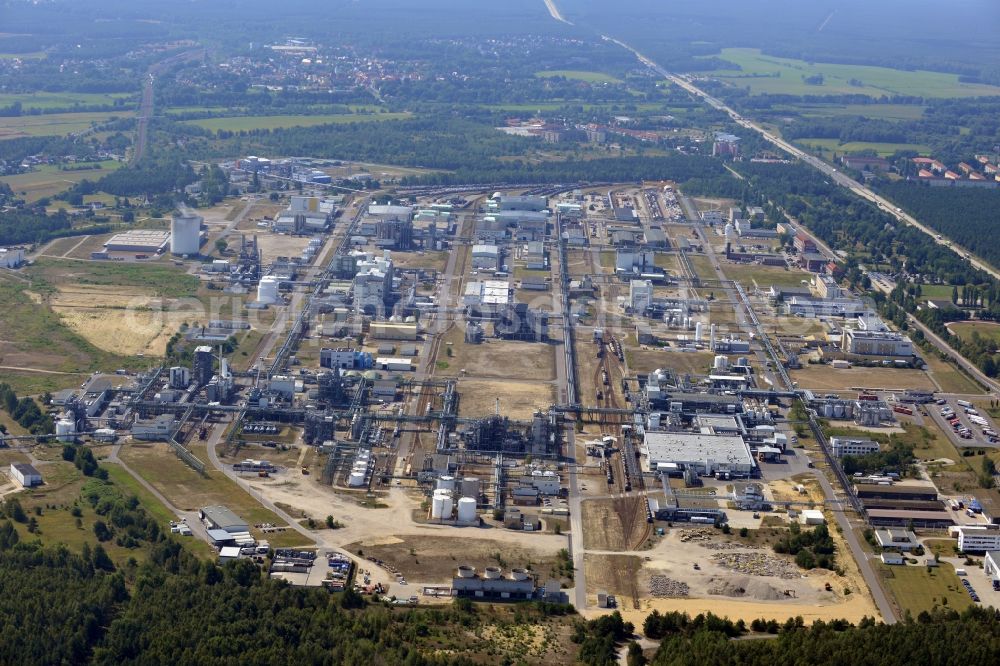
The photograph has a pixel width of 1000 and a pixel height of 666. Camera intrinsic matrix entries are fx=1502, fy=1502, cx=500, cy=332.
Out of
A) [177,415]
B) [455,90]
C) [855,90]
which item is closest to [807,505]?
[177,415]

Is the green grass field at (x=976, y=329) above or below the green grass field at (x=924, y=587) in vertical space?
below

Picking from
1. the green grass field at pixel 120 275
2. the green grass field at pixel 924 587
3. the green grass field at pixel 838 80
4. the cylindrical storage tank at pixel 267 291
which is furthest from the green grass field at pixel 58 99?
the green grass field at pixel 924 587

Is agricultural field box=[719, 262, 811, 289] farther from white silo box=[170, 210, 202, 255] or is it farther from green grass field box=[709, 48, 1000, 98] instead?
green grass field box=[709, 48, 1000, 98]

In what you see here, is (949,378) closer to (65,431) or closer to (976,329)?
(976,329)

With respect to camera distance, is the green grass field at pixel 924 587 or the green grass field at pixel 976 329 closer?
the green grass field at pixel 924 587

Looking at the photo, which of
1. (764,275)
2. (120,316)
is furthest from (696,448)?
(764,275)

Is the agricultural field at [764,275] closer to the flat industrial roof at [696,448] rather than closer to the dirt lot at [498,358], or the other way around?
the dirt lot at [498,358]
